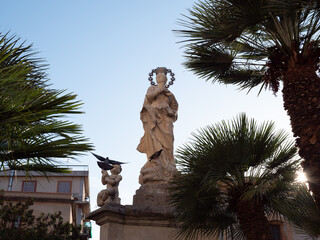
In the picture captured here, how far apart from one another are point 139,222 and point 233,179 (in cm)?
238

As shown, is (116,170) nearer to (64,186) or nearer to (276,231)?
(276,231)

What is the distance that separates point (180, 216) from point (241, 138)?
1.42 m

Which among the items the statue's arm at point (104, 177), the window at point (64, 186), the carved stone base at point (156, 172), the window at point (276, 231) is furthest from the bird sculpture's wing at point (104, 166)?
the window at point (64, 186)

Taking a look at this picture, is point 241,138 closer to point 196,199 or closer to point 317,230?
point 196,199

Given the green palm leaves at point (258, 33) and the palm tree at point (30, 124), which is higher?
the green palm leaves at point (258, 33)

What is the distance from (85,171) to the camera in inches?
1609

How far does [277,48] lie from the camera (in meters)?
7.35

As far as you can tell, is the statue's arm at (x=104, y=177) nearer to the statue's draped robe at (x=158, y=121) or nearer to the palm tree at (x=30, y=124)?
the statue's draped robe at (x=158, y=121)

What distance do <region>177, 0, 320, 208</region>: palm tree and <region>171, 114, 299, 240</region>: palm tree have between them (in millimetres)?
521

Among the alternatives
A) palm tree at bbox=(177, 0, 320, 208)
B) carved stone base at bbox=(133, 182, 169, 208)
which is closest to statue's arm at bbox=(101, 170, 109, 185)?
carved stone base at bbox=(133, 182, 169, 208)

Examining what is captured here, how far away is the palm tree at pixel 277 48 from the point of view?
20.9ft

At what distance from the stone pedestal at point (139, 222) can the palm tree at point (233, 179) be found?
162 centimetres

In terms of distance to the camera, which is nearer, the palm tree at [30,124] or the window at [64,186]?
the palm tree at [30,124]

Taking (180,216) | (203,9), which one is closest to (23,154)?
(180,216)
